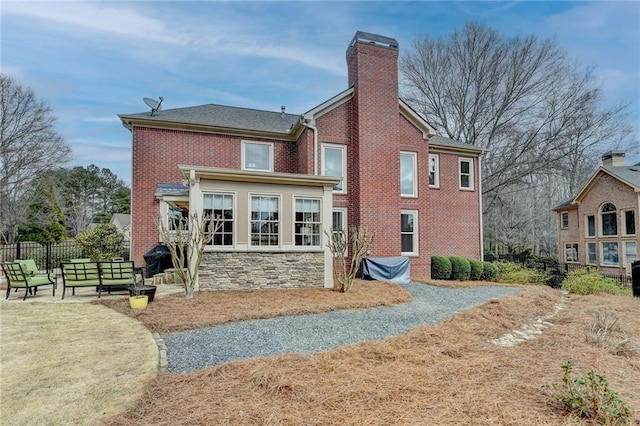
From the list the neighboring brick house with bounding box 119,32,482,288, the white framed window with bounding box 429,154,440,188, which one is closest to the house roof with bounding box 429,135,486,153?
the neighboring brick house with bounding box 119,32,482,288

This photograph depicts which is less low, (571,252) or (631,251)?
(631,251)

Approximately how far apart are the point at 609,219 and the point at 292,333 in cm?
2357

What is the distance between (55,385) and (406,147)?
1302 centimetres

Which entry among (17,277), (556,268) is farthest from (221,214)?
(556,268)

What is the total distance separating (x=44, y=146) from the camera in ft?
72.6

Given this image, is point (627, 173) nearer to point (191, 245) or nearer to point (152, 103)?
point (191, 245)

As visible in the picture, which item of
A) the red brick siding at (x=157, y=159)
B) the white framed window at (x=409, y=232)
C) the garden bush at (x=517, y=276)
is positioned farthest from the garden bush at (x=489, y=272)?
the red brick siding at (x=157, y=159)

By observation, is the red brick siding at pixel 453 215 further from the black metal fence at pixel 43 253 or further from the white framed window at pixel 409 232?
the black metal fence at pixel 43 253

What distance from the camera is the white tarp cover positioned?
12.0m

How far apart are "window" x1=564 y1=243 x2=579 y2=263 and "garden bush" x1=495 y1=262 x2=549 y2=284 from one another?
11445 mm

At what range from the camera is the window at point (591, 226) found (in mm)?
21081

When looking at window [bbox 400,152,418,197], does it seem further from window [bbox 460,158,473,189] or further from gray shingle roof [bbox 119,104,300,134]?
gray shingle roof [bbox 119,104,300,134]

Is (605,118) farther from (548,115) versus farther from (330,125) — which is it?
(330,125)

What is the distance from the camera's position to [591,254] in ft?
70.6
